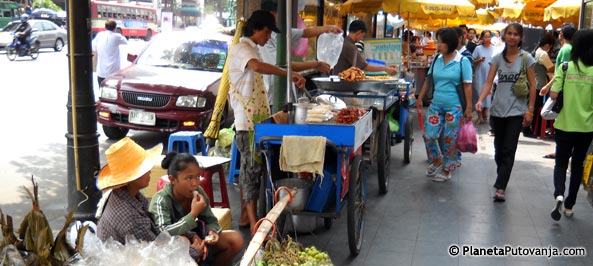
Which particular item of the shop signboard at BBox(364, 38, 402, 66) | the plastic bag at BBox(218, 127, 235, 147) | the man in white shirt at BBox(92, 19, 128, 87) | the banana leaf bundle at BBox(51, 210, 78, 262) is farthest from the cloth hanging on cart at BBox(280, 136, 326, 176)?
the man in white shirt at BBox(92, 19, 128, 87)

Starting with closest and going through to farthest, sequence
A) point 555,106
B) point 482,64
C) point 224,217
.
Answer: point 224,217 < point 555,106 < point 482,64

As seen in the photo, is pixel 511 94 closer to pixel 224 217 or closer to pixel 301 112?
pixel 301 112

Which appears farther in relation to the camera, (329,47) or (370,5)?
(370,5)

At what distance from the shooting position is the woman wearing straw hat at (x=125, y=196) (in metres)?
3.11

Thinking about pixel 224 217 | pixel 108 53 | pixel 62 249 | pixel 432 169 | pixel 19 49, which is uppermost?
pixel 108 53

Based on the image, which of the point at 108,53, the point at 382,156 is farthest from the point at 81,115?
the point at 108,53

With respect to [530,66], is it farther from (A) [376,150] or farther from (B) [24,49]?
(B) [24,49]

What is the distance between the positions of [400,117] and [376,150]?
64.2 inches

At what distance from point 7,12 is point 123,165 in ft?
118

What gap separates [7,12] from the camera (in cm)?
3488

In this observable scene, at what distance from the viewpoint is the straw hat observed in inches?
125

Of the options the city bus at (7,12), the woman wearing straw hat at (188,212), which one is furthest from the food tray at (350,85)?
the city bus at (7,12)

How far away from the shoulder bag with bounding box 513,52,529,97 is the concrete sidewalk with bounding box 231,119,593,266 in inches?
46.5

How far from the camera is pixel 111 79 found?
9.09 meters
